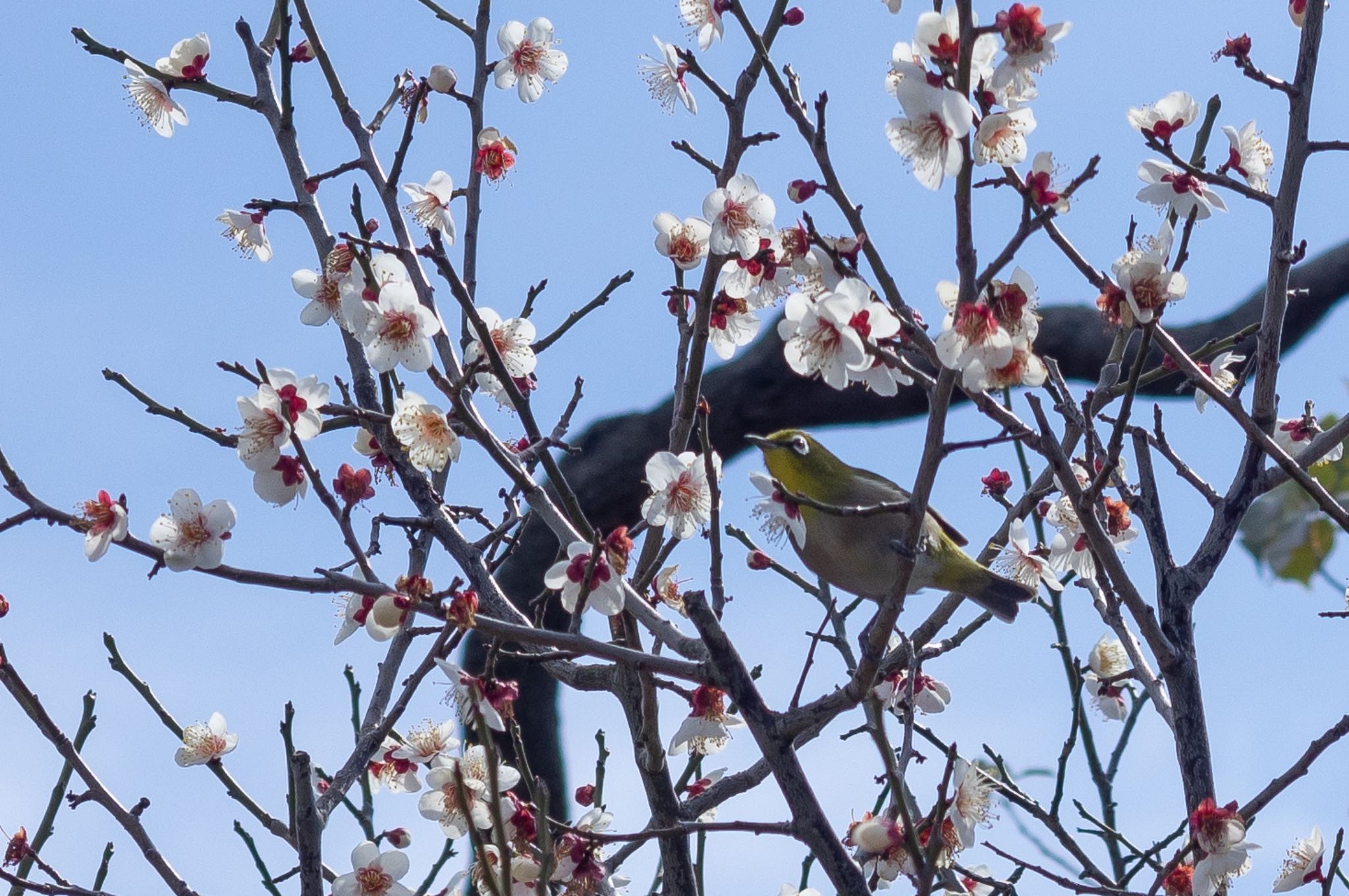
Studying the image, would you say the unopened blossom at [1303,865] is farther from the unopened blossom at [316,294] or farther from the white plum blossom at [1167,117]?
the unopened blossom at [316,294]

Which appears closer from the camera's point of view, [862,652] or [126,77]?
[862,652]

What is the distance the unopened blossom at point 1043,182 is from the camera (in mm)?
1777

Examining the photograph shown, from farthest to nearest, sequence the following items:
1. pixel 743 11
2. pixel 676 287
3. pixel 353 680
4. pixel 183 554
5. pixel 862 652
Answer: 1. pixel 353 680
2. pixel 676 287
3. pixel 743 11
4. pixel 183 554
5. pixel 862 652

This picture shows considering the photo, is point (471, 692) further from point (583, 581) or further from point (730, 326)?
point (730, 326)

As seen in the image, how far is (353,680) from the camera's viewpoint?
288cm

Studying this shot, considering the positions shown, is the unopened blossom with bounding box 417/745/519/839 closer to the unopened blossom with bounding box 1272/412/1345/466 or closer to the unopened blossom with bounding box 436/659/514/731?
the unopened blossom with bounding box 436/659/514/731

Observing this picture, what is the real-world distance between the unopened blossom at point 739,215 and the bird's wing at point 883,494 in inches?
38.9

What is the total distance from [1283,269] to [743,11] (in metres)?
1.17

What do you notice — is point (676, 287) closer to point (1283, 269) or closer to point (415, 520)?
point (415, 520)

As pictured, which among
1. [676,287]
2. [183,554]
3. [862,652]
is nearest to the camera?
[862,652]

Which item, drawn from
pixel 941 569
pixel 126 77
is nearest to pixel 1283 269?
pixel 941 569

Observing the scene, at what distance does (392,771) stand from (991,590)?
4.70 feet

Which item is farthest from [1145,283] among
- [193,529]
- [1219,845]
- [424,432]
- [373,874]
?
[373,874]

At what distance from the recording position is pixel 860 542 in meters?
2.82
